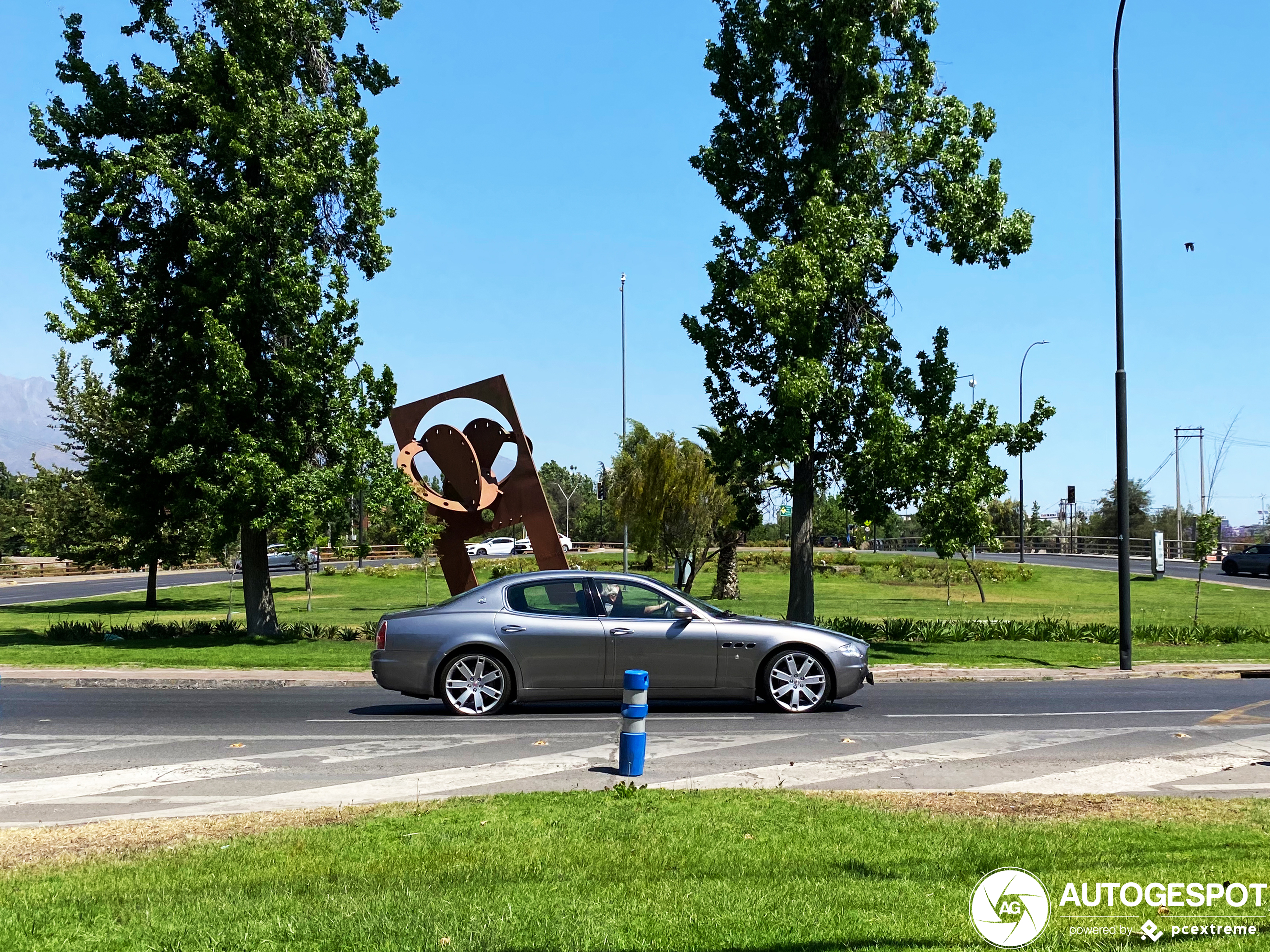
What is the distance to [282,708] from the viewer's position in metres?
13.1

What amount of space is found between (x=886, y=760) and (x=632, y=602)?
359 cm

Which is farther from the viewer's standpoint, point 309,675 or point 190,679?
point 309,675

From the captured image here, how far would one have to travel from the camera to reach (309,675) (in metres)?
16.4

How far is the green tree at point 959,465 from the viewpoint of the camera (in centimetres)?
2044

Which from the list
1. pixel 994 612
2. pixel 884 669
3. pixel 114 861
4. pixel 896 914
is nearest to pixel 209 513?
pixel 884 669

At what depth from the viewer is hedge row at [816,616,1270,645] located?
877 inches

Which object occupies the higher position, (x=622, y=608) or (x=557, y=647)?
(x=622, y=608)

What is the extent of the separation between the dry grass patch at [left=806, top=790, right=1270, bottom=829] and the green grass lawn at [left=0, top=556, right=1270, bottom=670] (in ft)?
32.9

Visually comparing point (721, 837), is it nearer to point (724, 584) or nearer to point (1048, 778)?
point (1048, 778)

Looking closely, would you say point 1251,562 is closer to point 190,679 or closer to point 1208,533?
point 1208,533

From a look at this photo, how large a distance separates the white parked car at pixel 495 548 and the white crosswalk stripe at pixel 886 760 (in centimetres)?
6357

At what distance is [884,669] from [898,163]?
9881mm

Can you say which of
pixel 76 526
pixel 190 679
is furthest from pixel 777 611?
pixel 76 526

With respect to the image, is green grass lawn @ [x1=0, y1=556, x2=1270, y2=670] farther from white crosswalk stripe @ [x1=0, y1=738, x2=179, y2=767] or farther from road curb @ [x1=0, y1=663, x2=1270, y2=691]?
white crosswalk stripe @ [x1=0, y1=738, x2=179, y2=767]
